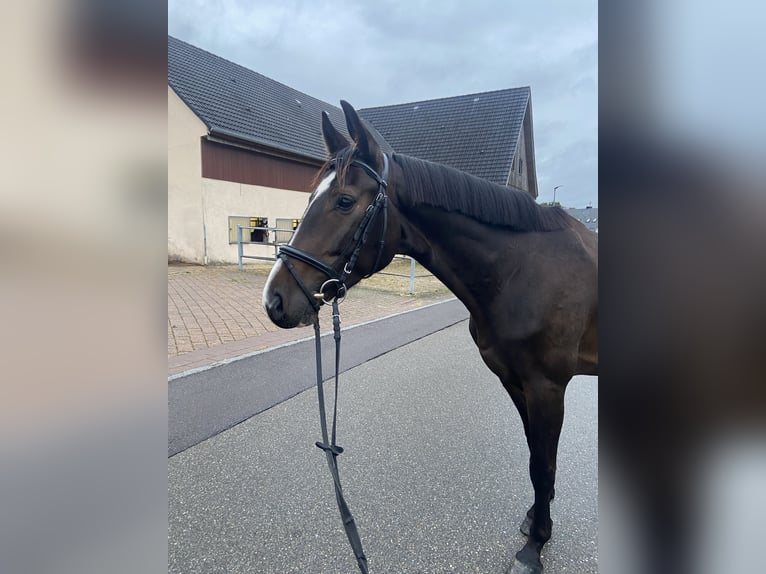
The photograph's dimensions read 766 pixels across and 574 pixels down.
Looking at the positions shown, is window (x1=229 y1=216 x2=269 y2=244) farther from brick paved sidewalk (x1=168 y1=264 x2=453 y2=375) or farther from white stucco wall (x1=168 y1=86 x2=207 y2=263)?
brick paved sidewalk (x1=168 y1=264 x2=453 y2=375)

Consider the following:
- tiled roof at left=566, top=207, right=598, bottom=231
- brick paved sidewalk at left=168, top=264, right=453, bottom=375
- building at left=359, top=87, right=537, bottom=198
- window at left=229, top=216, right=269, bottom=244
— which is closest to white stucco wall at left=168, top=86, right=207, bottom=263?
brick paved sidewalk at left=168, top=264, right=453, bottom=375

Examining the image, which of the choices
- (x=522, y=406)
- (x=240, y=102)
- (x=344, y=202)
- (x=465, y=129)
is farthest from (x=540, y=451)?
(x=465, y=129)

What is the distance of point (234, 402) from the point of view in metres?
3.70

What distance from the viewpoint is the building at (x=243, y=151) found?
42.0ft

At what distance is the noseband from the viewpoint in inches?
61.7

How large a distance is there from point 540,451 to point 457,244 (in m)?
1.03

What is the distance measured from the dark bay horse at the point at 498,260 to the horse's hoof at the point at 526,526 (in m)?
0.15

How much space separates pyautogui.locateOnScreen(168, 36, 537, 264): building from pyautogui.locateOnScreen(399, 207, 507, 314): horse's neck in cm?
864

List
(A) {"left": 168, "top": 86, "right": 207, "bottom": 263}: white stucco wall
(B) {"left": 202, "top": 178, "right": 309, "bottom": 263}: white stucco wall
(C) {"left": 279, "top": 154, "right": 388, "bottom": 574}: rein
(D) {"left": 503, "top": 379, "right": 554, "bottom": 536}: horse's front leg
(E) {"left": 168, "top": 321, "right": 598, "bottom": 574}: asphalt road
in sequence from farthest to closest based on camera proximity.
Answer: (B) {"left": 202, "top": 178, "right": 309, "bottom": 263}: white stucco wall → (A) {"left": 168, "top": 86, "right": 207, "bottom": 263}: white stucco wall → (D) {"left": 503, "top": 379, "right": 554, "bottom": 536}: horse's front leg → (E) {"left": 168, "top": 321, "right": 598, "bottom": 574}: asphalt road → (C) {"left": 279, "top": 154, "right": 388, "bottom": 574}: rein

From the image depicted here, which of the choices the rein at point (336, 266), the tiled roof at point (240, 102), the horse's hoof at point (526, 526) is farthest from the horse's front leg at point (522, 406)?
the tiled roof at point (240, 102)

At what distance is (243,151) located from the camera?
13805 millimetres
